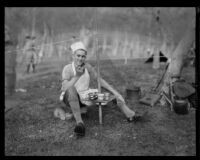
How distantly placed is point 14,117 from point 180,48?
5042 mm

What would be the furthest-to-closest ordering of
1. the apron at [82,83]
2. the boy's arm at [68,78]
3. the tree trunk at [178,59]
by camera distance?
1. the tree trunk at [178,59]
2. the apron at [82,83]
3. the boy's arm at [68,78]

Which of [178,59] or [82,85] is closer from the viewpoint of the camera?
[82,85]

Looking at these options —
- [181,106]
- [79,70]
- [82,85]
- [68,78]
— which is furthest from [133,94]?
[68,78]

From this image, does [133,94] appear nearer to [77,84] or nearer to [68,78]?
[77,84]

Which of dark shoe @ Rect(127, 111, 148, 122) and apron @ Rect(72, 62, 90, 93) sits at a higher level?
apron @ Rect(72, 62, 90, 93)

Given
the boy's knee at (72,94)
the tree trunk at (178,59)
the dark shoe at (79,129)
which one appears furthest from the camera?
the tree trunk at (178,59)

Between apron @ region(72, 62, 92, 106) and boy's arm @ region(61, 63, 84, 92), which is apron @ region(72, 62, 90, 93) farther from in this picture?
boy's arm @ region(61, 63, 84, 92)

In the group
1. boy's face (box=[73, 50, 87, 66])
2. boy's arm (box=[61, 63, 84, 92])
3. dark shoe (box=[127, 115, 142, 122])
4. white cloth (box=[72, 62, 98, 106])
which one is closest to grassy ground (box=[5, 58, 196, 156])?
dark shoe (box=[127, 115, 142, 122])

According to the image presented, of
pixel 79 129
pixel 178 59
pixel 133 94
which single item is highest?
pixel 178 59

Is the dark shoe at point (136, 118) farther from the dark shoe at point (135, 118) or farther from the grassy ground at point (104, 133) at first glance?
the grassy ground at point (104, 133)

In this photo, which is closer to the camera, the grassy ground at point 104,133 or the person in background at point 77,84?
the grassy ground at point 104,133

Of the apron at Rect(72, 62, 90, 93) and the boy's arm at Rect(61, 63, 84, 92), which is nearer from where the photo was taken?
the boy's arm at Rect(61, 63, 84, 92)

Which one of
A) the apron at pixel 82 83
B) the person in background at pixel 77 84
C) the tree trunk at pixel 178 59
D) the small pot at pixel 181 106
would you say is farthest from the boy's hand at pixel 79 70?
the tree trunk at pixel 178 59

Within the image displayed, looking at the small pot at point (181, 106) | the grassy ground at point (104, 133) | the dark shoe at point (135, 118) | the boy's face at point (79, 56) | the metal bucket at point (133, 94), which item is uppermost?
the boy's face at point (79, 56)
